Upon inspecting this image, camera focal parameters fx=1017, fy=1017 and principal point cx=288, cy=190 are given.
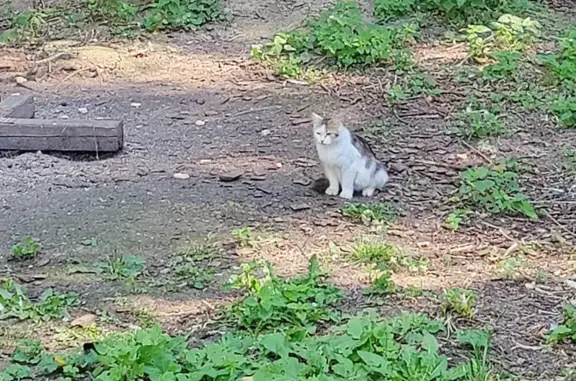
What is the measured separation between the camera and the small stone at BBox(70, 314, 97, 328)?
4.17 meters

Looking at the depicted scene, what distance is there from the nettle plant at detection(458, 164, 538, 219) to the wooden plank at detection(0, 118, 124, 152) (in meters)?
2.24

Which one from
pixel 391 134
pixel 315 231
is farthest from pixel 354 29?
pixel 315 231

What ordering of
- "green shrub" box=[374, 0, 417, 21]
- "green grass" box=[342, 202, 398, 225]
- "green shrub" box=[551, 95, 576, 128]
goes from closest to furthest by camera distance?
1. "green grass" box=[342, 202, 398, 225]
2. "green shrub" box=[551, 95, 576, 128]
3. "green shrub" box=[374, 0, 417, 21]

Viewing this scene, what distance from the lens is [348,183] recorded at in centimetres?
566

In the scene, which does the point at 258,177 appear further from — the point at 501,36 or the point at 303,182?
the point at 501,36

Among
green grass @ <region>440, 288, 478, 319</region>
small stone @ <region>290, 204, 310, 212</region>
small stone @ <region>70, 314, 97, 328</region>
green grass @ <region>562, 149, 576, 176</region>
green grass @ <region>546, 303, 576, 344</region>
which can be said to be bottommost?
small stone @ <region>290, 204, 310, 212</region>

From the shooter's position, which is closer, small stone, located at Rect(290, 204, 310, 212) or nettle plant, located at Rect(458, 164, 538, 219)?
nettle plant, located at Rect(458, 164, 538, 219)

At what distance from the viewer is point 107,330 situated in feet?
13.6

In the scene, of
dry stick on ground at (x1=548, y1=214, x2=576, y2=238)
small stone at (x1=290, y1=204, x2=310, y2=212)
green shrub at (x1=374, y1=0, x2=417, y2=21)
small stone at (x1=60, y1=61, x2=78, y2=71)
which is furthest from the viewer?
green shrub at (x1=374, y1=0, x2=417, y2=21)

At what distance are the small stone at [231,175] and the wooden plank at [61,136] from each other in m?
0.83

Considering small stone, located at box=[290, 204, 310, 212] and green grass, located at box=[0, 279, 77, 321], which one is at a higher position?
green grass, located at box=[0, 279, 77, 321]

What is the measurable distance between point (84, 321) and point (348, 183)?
6.46 ft

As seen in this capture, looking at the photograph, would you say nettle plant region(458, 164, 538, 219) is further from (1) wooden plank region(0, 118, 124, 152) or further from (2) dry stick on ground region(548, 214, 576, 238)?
(1) wooden plank region(0, 118, 124, 152)

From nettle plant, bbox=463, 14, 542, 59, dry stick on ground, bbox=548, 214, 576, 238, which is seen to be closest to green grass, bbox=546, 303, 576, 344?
dry stick on ground, bbox=548, 214, 576, 238
